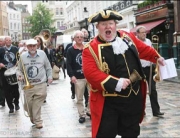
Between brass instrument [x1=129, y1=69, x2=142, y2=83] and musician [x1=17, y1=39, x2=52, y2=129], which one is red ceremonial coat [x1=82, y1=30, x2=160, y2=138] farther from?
musician [x1=17, y1=39, x2=52, y2=129]

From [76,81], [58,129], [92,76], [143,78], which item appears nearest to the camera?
[92,76]

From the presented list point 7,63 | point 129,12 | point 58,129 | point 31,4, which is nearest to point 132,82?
point 58,129

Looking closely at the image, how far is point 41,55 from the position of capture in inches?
266

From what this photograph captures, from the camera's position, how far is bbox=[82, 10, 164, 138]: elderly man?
12.8 feet

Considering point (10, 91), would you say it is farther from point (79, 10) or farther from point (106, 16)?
point (79, 10)

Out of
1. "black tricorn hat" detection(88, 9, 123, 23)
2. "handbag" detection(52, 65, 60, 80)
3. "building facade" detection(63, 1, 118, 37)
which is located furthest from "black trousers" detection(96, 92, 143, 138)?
"building facade" detection(63, 1, 118, 37)

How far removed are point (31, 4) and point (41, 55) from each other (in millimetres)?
103940

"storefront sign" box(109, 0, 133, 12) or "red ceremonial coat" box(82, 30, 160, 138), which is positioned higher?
"storefront sign" box(109, 0, 133, 12)

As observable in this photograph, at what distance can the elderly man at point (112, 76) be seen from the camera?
389 cm

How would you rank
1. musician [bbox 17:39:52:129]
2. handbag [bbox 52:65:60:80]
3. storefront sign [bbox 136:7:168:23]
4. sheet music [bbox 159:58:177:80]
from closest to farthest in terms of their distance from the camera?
sheet music [bbox 159:58:177:80] → musician [bbox 17:39:52:129] → handbag [bbox 52:65:60:80] → storefront sign [bbox 136:7:168:23]

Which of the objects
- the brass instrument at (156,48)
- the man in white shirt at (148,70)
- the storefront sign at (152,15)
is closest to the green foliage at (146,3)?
the storefront sign at (152,15)

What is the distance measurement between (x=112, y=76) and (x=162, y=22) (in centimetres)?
1778

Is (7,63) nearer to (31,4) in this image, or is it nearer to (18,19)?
(31,4)

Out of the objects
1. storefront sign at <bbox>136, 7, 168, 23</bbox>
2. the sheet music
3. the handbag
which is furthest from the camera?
storefront sign at <bbox>136, 7, 168, 23</bbox>
